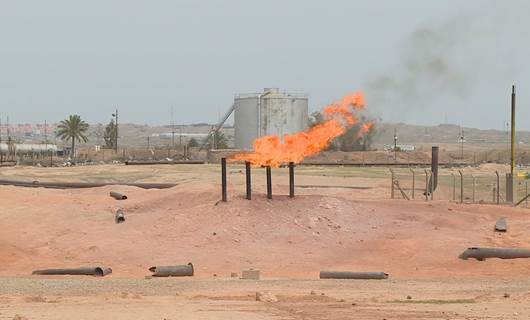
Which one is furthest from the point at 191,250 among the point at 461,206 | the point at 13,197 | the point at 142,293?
the point at 13,197

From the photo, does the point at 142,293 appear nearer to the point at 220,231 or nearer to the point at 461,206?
the point at 220,231

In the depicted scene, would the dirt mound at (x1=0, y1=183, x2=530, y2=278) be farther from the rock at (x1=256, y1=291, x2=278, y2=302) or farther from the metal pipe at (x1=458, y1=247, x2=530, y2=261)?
the rock at (x1=256, y1=291, x2=278, y2=302)

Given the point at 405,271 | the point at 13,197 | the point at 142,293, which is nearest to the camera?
the point at 142,293

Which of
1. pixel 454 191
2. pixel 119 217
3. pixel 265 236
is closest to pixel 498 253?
pixel 265 236

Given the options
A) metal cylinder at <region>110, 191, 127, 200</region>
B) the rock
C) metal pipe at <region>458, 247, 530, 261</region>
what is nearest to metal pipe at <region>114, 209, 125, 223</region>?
metal cylinder at <region>110, 191, 127, 200</region>

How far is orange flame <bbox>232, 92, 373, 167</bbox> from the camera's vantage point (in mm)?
40125

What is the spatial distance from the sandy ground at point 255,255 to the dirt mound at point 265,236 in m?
0.06

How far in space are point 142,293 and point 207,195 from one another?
1776cm

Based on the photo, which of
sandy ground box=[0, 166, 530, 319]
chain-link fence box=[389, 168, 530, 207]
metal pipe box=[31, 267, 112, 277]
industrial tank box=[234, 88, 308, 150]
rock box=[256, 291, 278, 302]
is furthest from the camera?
industrial tank box=[234, 88, 308, 150]

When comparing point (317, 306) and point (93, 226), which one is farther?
point (93, 226)

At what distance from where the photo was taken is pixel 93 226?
38875 mm

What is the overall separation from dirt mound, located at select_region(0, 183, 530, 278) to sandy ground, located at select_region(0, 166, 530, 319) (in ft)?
0.20

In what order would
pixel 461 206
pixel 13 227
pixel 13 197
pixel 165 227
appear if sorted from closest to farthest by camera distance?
pixel 165 227
pixel 13 227
pixel 461 206
pixel 13 197

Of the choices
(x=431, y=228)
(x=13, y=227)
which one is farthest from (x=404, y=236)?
(x=13, y=227)
